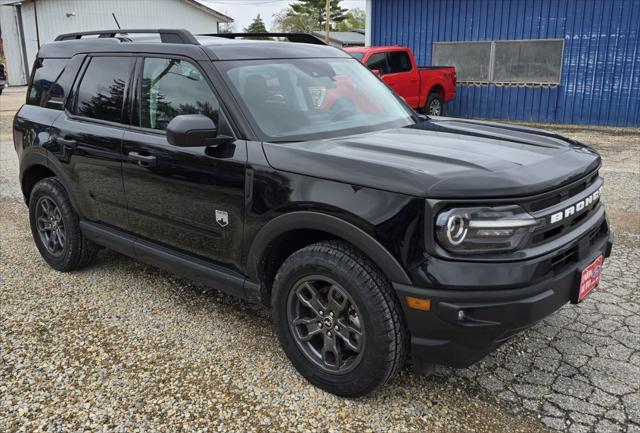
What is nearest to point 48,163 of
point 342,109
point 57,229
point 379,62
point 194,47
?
point 57,229

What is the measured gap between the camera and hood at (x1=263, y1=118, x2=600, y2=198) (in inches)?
95.3

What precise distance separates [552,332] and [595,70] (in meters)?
11.9

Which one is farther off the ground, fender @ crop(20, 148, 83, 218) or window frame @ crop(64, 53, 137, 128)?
window frame @ crop(64, 53, 137, 128)

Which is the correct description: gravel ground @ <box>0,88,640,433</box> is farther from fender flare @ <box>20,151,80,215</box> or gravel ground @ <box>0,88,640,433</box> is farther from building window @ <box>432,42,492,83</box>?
building window @ <box>432,42,492,83</box>

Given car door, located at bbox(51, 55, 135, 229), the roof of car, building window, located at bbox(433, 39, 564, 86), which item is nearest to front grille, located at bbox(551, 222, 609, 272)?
the roof of car

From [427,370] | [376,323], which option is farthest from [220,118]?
[427,370]

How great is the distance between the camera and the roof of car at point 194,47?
3.39 metres

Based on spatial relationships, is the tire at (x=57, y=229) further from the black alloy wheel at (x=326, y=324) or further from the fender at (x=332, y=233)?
the black alloy wheel at (x=326, y=324)

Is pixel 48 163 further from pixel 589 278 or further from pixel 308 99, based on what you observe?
pixel 589 278

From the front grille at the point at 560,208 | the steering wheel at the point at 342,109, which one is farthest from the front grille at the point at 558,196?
the steering wheel at the point at 342,109

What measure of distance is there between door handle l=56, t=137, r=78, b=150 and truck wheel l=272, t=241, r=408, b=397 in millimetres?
2109

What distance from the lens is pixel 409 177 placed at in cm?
246

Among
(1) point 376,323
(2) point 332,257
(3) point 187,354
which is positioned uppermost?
(2) point 332,257

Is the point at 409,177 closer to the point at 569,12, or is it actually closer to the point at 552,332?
the point at 552,332
